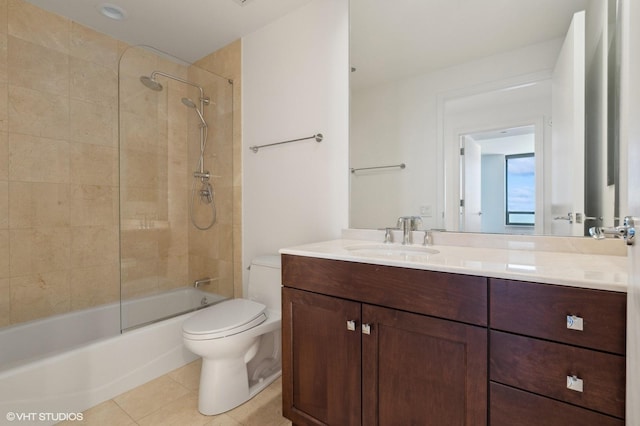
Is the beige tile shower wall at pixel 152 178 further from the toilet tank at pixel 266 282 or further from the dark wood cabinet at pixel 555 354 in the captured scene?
the dark wood cabinet at pixel 555 354

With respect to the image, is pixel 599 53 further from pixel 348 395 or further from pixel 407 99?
pixel 348 395

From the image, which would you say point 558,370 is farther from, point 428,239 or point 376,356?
point 428,239

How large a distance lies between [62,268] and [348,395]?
2078 millimetres

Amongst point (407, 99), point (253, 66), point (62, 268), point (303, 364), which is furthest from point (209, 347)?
point (253, 66)

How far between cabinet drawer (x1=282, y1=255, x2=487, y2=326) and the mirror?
22.2 inches

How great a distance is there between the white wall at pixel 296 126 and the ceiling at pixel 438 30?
13cm

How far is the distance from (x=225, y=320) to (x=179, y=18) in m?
2.02

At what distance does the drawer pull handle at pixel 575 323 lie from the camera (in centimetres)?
74

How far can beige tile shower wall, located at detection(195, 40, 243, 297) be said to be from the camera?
235 cm

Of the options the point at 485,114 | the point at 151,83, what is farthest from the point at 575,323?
the point at 151,83

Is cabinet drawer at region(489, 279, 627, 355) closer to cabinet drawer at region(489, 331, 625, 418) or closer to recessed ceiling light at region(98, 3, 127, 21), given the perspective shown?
cabinet drawer at region(489, 331, 625, 418)

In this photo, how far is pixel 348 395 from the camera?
1146mm

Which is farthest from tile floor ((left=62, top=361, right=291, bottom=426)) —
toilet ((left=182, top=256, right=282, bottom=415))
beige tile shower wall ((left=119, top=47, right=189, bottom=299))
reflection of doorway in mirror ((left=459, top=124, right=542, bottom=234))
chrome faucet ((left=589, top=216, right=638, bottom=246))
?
chrome faucet ((left=589, top=216, right=638, bottom=246))

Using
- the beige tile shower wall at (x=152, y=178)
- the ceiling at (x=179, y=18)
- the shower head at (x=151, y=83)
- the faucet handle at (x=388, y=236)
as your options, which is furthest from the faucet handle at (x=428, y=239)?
the shower head at (x=151, y=83)
